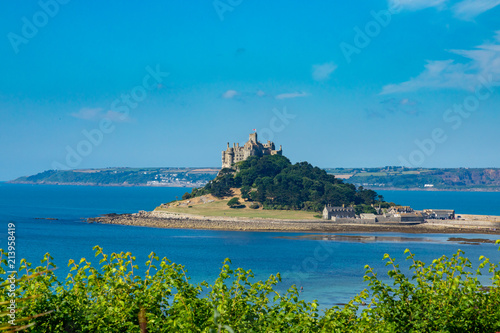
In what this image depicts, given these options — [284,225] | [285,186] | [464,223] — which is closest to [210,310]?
[284,225]

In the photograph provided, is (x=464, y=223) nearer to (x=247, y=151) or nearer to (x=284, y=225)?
(x=284, y=225)

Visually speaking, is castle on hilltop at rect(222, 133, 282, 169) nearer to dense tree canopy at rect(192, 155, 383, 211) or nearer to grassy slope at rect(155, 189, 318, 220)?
dense tree canopy at rect(192, 155, 383, 211)

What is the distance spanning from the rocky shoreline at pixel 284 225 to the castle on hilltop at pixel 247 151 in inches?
1325

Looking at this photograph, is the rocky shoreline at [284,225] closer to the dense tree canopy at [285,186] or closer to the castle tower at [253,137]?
the dense tree canopy at [285,186]

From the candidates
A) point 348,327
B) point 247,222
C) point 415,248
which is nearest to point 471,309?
point 348,327

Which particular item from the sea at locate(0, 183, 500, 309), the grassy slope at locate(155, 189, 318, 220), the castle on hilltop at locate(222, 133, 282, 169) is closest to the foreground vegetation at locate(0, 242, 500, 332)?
the sea at locate(0, 183, 500, 309)

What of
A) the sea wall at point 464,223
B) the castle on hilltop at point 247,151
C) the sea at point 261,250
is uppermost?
the castle on hilltop at point 247,151

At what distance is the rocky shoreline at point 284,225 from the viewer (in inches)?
3034

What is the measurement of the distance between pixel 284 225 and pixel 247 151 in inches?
1687

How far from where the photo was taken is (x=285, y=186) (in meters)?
106

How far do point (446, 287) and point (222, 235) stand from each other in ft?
211

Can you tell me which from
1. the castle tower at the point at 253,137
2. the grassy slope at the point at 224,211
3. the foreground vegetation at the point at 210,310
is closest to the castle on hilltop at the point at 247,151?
the castle tower at the point at 253,137

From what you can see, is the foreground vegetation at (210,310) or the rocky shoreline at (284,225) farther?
the rocky shoreline at (284,225)

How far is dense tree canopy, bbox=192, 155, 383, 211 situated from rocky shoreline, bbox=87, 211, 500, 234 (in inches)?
494
